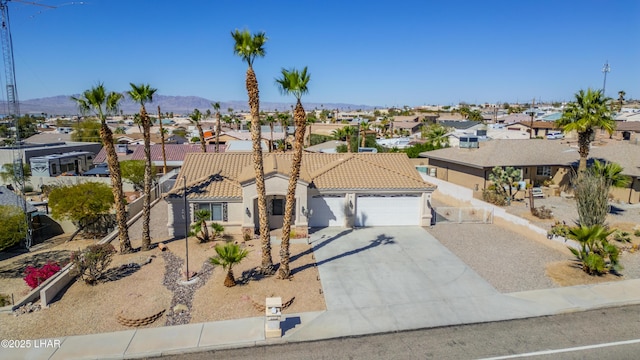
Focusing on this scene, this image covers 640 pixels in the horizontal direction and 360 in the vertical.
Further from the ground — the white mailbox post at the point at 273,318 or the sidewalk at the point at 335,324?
the white mailbox post at the point at 273,318

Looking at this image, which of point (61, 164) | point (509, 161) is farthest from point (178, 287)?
point (61, 164)

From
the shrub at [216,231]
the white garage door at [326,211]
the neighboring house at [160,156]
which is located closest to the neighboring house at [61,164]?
the neighboring house at [160,156]

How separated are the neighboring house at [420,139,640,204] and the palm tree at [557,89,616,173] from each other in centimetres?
419

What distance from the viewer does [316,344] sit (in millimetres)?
13047

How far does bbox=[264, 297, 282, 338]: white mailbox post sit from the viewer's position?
13211mm

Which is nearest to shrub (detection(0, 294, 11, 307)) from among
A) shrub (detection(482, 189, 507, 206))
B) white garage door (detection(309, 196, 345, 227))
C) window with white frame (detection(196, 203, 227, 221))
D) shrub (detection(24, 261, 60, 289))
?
shrub (detection(24, 261, 60, 289))

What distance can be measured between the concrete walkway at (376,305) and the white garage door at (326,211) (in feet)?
12.7

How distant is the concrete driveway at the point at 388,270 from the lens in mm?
16156

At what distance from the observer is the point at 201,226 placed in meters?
22.6

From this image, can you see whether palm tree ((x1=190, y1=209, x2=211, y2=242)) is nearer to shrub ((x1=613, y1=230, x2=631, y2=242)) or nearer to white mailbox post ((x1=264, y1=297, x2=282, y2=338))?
white mailbox post ((x1=264, y1=297, x2=282, y2=338))

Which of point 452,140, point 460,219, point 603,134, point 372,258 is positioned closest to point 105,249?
point 372,258

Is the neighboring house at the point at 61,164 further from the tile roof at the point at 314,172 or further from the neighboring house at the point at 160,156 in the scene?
the tile roof at the point at 314,172

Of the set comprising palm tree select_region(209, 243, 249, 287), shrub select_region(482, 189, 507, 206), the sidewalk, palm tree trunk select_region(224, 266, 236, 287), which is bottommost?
the sidewalk

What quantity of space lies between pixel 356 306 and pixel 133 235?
16.1 metres
